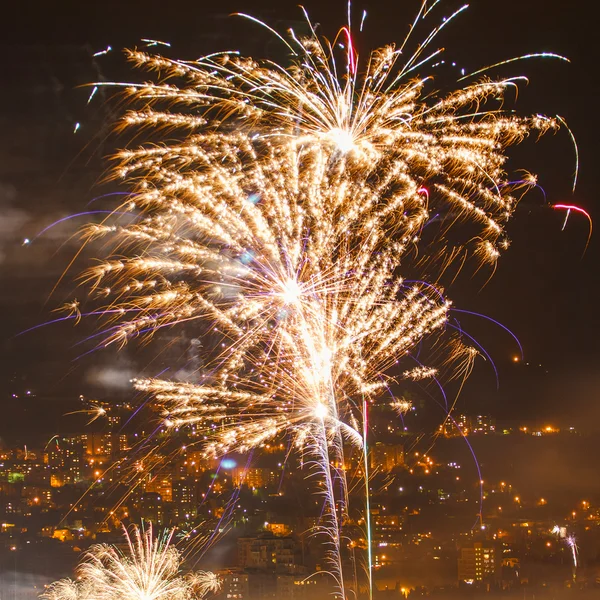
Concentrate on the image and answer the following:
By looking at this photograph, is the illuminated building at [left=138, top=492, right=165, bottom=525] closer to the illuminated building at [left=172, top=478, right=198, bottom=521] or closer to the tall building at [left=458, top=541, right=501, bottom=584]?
the illuminated building at [left=172, top=478, right=198, bottom=521]

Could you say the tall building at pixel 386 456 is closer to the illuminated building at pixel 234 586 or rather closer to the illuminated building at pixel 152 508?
the illuminated building at pixel 152 508

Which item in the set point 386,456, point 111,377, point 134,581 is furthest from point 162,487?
point 134,581

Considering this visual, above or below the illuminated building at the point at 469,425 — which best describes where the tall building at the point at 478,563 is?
below

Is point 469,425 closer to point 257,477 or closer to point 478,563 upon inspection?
point 478,563

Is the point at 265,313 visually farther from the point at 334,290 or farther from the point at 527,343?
the point at 527,343

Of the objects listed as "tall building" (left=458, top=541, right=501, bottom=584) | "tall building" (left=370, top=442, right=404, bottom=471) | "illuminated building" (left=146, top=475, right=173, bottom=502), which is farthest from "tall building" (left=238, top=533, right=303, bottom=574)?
"tall building" (left=370, top=442, right=404, bottom=471)

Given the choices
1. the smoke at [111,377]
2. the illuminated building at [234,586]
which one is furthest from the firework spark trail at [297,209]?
the illuminated building at [234,586]

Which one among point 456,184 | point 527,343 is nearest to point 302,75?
point 456,184
